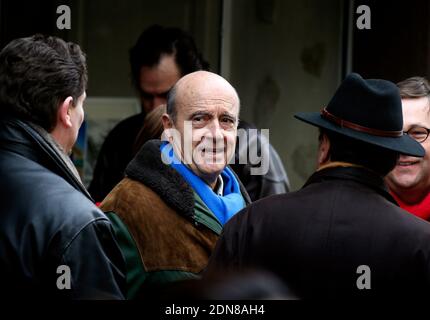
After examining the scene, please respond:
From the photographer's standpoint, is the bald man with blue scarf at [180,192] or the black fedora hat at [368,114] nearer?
the black fedora hat at [368,114]

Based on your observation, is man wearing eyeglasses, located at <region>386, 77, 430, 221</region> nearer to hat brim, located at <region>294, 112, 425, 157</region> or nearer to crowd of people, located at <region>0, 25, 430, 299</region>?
crowd of people, located at <region>0, 25, 430, 299</region>

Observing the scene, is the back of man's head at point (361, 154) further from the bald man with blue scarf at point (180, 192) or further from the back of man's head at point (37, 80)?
the back of man's head at point (37, 80)

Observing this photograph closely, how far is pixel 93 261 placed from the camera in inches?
137

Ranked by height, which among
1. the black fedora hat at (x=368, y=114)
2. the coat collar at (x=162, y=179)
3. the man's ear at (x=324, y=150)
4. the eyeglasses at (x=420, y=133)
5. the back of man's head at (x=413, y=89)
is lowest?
the coat collar at (x=162, y=179)

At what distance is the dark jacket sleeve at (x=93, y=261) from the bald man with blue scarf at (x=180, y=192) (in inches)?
15.1

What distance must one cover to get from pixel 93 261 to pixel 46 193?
28 cm

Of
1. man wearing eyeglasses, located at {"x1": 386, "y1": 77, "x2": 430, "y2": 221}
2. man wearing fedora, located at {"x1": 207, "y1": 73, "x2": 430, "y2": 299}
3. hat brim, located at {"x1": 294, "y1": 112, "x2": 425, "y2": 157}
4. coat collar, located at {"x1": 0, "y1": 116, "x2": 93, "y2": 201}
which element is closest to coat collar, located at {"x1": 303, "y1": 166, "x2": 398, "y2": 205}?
man wearing fedora, located at {"x1": 207, "y1": 73, "x2": 430, "y2": 299}

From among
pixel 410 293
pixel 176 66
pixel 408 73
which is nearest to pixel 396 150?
pixel 410 293

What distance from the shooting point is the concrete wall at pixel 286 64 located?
7.64 m

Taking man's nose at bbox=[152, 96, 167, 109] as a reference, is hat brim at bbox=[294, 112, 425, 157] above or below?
above

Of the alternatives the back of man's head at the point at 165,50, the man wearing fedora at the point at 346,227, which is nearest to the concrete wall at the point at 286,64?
the back of man's head at the point at 165,50

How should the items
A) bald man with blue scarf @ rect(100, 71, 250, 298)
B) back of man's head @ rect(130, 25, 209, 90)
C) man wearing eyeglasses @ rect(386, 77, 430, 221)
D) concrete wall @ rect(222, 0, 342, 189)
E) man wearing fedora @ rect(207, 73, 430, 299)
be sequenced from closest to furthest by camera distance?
man wearing fedora @ rect(207, 73, 430, 299)
bald man with blue scarf @ rect(100, 71, 250, 298)
man wearing eyeglasses @ rect(386, 77, 430, 221)
back of man's head @ rect(130, 25, 209, 90)
concrete wall @ rect(222, 0, 342, 189)

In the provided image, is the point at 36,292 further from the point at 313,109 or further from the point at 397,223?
the point at 313,109

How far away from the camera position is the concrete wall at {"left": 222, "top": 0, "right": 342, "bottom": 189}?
764 cm
